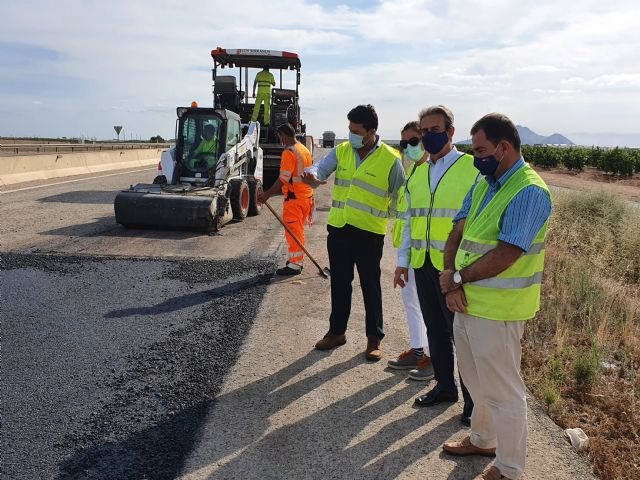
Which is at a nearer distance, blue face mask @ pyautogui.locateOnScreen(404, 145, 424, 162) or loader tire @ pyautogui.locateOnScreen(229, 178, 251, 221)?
blue face mask @ pyautogui.locateOnScreen(404, 145, 424, 162)

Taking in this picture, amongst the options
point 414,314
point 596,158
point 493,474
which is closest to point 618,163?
point 596,158

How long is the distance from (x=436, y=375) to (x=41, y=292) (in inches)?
167

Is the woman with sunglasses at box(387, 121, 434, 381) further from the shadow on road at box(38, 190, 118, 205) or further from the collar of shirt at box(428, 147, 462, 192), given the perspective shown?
the shadow on road at box(38, 190, 118, 205)

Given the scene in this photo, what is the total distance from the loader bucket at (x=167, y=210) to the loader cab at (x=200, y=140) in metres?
1.73

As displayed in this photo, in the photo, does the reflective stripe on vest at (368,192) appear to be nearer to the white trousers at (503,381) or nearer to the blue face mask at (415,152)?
the blue face mask at (415,152)

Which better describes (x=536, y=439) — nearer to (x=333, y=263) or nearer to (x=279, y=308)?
(x=333, y=263)

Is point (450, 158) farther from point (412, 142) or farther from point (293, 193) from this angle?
point (293, 193)

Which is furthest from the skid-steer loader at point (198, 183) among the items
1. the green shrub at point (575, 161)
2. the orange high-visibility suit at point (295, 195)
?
the green shrub at point (575, 161)

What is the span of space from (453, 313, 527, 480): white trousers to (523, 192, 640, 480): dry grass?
73cm

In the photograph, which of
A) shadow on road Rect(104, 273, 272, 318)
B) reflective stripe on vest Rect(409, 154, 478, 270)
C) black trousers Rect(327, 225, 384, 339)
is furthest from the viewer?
shadow on road Rect(104, 273, 272, 318)

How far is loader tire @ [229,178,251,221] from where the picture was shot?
1060 cm

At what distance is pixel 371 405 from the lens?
3.68 m

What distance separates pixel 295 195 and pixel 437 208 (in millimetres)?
3835

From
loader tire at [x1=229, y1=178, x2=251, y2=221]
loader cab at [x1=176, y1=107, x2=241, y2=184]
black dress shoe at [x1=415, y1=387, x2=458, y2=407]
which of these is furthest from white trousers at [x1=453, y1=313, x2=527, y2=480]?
loader cab at [x1=176, y1=107, x2=241, y2=184]
